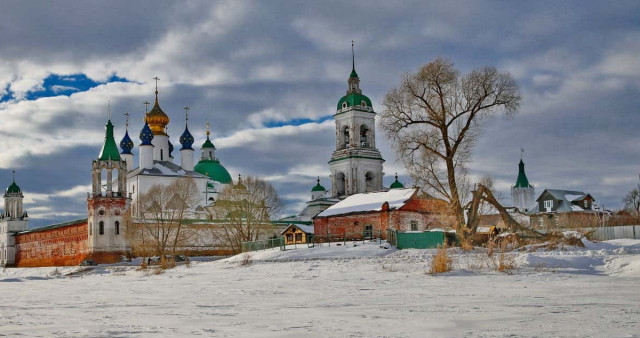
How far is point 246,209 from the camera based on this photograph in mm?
54844

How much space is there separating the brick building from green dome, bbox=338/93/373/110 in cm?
2335

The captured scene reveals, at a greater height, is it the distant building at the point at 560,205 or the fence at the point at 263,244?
the distant building at the point at 560,205

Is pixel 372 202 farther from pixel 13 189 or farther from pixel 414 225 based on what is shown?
pixel 13 189

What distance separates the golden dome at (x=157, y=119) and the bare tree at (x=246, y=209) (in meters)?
22.3

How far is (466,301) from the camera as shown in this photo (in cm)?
1368

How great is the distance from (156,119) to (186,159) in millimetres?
5744

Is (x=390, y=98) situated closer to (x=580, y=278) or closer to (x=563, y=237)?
(x=563, y=237)

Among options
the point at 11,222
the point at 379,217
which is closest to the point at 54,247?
the point at 11,222

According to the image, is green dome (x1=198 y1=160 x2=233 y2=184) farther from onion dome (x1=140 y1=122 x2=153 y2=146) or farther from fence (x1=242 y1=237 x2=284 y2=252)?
fence (x1=242 y1=237 x2=284 y2=252)

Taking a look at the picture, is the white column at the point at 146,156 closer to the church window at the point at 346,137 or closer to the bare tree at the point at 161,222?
the bare tree at the point at 161,222

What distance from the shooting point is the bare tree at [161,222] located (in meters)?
53.9

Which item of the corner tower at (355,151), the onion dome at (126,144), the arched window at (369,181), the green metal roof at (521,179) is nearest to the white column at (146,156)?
the onion dome at (126,144)

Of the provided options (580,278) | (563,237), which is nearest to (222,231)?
(563,237)

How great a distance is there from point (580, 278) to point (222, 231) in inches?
1813
